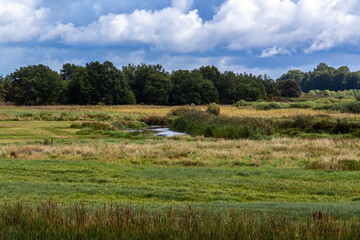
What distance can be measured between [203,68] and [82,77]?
1744 inches

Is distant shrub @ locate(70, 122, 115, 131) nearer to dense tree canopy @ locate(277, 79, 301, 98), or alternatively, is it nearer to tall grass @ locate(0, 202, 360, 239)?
tall grass @ locate(0, 202, 360, 239)

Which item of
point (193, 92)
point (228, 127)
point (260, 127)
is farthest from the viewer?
point (193, 92)

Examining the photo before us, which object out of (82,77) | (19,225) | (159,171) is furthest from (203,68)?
(19,225)

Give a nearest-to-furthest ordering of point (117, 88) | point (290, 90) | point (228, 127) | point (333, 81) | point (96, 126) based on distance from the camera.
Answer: point (228, 127) → point (96, 126) → point (117, 88) → point (290, 90) → point (333, 81)

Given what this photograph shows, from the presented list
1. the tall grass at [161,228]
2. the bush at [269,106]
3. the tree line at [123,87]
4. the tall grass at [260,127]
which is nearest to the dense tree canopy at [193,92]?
the tree line at [123,87]

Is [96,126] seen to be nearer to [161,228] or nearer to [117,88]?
[161,228]

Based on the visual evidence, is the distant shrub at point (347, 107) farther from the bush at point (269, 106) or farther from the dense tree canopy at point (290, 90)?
the dense tree canopy at point (290, 90)

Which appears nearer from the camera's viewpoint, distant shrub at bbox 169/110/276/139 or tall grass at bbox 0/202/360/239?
tall grass at bbox 0/202/360/239

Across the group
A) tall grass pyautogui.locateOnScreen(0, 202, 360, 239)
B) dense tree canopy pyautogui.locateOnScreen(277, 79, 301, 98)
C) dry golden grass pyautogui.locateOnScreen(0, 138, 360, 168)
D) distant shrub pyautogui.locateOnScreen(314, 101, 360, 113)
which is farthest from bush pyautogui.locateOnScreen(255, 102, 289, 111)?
tall grass pyautogui.locateOnScreen(0, 202, 360, 239)

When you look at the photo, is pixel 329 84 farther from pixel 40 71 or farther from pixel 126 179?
pixel 126 179

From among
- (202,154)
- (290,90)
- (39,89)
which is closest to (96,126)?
(202,154)

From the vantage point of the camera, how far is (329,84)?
176 m

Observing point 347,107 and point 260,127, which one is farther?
point 347,107

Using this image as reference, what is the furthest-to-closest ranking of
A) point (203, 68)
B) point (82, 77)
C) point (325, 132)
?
point (203, 68), point (82, 77), point (325, 132)
